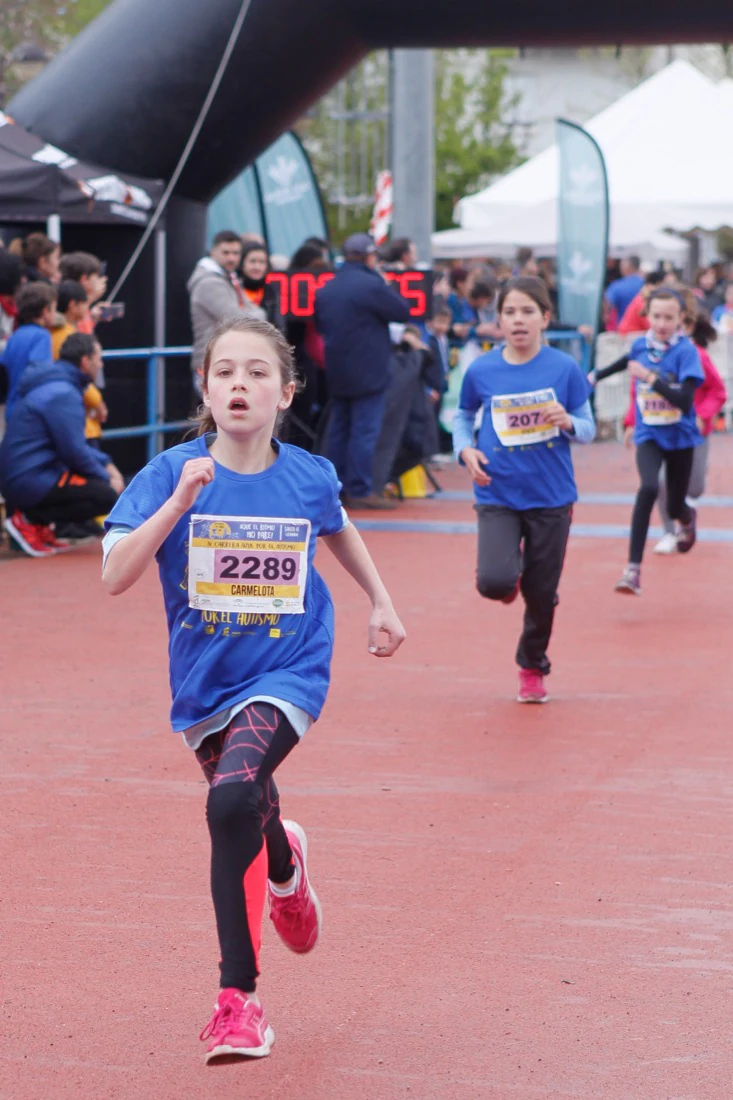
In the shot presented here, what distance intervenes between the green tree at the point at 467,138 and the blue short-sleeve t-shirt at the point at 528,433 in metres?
39.9

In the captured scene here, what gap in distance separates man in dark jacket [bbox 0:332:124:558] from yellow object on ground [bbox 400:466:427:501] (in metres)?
4.28

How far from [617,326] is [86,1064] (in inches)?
786

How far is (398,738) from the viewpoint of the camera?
22.5 feet

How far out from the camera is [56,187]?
12500 millimetres

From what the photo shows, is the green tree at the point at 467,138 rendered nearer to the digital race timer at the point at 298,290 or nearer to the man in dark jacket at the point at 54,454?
the digital race timer at the point at 298,290

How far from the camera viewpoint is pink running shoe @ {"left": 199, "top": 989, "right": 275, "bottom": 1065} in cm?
345

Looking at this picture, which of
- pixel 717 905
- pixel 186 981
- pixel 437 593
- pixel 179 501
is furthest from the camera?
pixel 437 593

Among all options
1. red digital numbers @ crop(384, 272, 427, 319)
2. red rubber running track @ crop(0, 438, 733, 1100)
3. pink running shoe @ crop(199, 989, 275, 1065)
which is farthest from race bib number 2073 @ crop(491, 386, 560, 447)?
red digital numbers @ crop(384, 272, 427, 319)

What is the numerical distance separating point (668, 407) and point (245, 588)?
6.62 meters

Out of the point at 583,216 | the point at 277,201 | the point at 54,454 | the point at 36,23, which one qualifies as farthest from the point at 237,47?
the point at 36,23

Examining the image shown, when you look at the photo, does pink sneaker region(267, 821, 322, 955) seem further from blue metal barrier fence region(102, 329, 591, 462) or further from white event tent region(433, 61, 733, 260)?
white event tent region(433, 61, 733, 260)

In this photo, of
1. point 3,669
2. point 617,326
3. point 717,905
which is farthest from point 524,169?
point 717,905

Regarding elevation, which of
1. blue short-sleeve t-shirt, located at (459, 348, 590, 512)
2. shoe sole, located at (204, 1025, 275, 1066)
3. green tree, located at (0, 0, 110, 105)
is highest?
green tree, located at (0, 0, 110, 105)

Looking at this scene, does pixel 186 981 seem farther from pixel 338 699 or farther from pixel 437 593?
pixel 437 593
